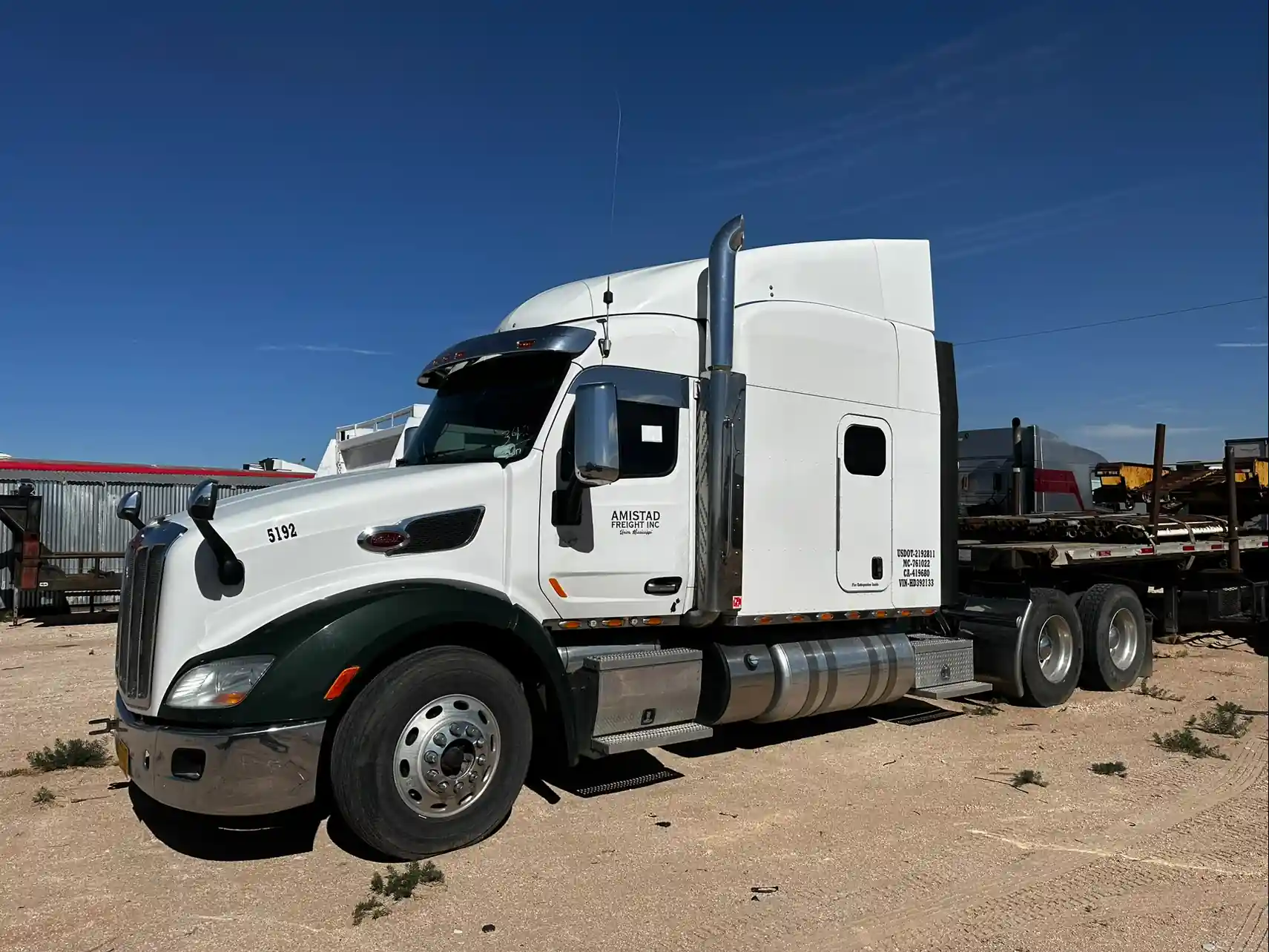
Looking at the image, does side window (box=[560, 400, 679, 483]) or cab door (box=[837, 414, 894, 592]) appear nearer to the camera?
side window (box=[560, 400, 679, 483])

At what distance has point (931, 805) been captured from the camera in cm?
566

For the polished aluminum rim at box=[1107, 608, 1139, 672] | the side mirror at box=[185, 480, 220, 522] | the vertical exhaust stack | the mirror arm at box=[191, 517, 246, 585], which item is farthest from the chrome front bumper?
the polished aluminum rim at box=[1107, 608, 1139, 672]

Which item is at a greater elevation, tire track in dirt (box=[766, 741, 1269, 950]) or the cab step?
the cab step

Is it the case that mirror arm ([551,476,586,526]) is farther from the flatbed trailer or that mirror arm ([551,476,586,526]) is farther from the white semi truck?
the flatbed trailer

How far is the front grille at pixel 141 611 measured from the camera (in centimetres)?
448

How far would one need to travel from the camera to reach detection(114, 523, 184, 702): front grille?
14.7ft

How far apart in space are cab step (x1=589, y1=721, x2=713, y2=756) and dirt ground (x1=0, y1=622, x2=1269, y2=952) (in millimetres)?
402

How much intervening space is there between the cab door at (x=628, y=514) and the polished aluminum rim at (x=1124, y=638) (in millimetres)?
5637

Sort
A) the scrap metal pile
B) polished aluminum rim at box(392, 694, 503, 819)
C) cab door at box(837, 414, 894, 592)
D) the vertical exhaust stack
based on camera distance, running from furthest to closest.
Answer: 1. the scrap metal pile
2. cab door at box(837, 414, 894, 592)
3. the vertical exhaust stack
4. polished aluminum rim at box(392, 694, 503, 819)

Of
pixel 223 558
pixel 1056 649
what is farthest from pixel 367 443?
pixel 1056 649

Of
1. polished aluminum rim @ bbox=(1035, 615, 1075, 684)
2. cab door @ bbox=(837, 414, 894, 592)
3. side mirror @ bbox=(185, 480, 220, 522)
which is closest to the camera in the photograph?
side mirror @ bbox=(185, 480, 220, 522)

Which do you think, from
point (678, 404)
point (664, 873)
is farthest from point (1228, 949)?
point (678, 404)

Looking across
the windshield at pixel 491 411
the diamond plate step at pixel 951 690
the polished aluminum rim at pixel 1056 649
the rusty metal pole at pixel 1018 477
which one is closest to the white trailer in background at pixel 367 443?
the windshield at pixel 491 411

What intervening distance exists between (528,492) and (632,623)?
1133 mm
